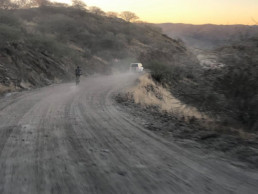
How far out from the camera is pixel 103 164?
19.4ft

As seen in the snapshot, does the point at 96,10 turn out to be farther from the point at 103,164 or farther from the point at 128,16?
the point at 103,164

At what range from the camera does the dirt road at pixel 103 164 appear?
4789 mm

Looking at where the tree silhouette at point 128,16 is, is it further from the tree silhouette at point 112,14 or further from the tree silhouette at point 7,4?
the tree silhouette at point 7,4

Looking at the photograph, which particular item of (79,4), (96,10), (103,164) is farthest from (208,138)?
(96,10)

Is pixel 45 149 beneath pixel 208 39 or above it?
beneath

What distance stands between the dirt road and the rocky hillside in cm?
672

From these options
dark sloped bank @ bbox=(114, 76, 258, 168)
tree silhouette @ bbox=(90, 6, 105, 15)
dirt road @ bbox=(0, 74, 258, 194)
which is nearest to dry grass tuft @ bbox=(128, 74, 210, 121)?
dark sloped bank @ bbox=(114, 76, 258, 168)

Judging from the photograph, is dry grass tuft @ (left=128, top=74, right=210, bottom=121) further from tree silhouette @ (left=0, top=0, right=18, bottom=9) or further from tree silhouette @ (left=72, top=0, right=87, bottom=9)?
tree silhouette @ (left=72, top=0, right=87, bottom=9)

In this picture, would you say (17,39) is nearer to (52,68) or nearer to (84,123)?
(52,68)

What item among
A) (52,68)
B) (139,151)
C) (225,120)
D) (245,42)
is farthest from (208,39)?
(52,68)

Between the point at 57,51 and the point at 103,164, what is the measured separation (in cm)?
3496

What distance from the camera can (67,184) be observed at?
15.9ft

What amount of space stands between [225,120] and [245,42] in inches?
111

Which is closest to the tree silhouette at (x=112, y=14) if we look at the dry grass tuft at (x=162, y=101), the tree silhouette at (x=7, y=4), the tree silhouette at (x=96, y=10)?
the tree silhouette at (x=96, y=10)
